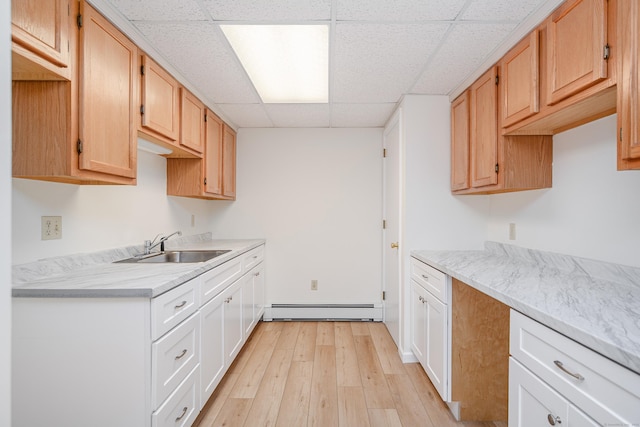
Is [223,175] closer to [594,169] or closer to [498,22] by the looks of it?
[498,22]

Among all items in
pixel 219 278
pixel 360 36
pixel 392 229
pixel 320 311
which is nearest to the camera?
pixel 360 36

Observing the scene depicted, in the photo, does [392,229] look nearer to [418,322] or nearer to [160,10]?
[418,322]

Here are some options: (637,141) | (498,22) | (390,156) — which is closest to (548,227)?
(637,141)

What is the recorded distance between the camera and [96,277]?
146cm

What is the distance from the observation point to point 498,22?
5.34 ft

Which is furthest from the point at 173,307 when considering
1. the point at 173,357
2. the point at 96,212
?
the point at 96,212

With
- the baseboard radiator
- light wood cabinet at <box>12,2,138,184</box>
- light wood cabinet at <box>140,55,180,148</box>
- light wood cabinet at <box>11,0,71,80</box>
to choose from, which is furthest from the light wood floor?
light wood cabinet at <box>11,0,71,80</box>

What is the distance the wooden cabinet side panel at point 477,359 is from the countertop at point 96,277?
155cm

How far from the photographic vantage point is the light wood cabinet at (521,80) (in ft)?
5.18

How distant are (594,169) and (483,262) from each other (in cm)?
77

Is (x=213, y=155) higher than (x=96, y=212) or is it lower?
higher

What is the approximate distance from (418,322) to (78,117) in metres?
2.41

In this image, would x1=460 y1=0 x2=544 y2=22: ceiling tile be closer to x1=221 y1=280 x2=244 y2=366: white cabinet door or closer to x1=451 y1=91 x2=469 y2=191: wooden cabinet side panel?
x1=451 y1=91 x2=469 y2=191: wooden cabinet side panel

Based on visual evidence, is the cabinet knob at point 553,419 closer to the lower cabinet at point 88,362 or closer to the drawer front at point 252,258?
the lower cabinet at point 88,362
